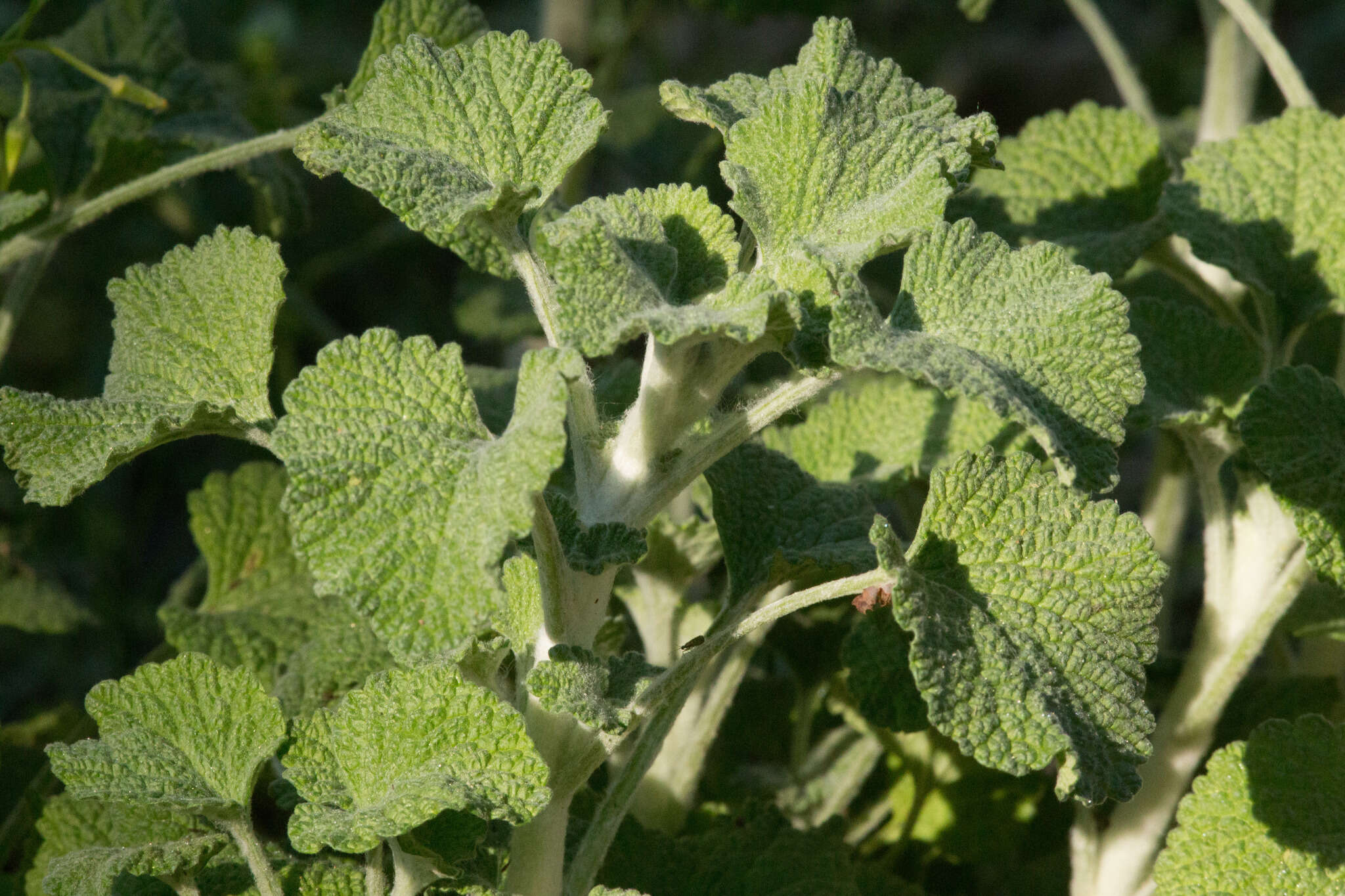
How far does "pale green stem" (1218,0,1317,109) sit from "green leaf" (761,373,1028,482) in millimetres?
375

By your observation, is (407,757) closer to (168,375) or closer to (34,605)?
(168,375)

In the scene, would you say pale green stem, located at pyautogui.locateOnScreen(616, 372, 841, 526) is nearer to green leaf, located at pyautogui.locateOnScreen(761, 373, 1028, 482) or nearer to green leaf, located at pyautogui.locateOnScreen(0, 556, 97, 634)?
green leaf, located at pyautogui.locateOnScreen(761, 373, 1028, 482)

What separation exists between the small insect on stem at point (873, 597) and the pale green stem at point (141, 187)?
21.9 inches

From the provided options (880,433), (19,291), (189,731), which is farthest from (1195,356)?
(19,291)

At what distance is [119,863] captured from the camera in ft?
2.58

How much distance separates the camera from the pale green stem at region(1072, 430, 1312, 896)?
1046 millimetres

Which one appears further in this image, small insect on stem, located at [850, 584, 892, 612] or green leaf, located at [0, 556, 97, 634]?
green leaf, located at [0, 556, 97, 634]

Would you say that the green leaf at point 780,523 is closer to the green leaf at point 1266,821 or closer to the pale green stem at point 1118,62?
the green leaf at point 1266,821

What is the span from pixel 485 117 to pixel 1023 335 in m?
0.34

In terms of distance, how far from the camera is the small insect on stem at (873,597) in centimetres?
78

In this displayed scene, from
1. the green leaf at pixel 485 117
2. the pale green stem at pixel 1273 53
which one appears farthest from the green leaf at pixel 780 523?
the pale green stem at pixel 1273 53

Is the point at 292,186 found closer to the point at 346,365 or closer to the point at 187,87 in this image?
the point at 187,87

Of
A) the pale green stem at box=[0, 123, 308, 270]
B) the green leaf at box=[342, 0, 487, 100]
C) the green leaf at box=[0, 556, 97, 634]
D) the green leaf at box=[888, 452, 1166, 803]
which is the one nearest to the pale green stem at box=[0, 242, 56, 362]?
the pale green stem at box=[0, 123, 308, 270]

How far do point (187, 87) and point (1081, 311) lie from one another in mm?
950
